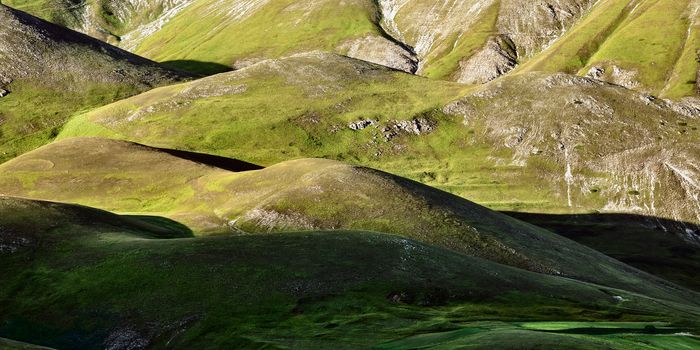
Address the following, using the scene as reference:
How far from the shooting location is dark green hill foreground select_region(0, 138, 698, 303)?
312 feet

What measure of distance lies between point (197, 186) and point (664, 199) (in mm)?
136942

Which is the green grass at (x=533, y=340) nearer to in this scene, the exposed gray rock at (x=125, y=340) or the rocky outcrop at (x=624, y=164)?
the exposed gray rock at (x=125, y=340)

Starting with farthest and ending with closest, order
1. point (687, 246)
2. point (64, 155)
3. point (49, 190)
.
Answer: point (687, 246) < point (64, 155) < point (49, 190)

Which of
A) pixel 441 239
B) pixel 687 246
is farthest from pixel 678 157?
pixel 441 239

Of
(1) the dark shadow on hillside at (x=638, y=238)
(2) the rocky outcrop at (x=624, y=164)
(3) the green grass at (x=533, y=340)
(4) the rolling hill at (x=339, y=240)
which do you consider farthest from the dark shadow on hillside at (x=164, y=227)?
(2) the rocky outcrop at (x=624, y=164)

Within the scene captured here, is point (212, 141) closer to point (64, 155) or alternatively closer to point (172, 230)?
Result: point (64, 155)

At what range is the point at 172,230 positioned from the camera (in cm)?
9275

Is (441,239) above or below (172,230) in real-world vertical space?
above

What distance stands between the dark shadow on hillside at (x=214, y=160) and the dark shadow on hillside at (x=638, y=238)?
80162 mm

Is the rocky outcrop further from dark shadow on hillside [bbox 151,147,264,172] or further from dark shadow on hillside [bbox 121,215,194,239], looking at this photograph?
dark shadow on hillside [bbox 121,215,194,239]

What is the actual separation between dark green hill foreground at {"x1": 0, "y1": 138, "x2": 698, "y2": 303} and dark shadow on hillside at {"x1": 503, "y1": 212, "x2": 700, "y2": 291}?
3927cm

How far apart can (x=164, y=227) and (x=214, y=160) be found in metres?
73.0

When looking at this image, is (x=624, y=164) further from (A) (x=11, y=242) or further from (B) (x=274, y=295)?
(A) (x=11, y=242)

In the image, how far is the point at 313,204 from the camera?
101000mm
